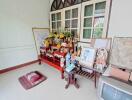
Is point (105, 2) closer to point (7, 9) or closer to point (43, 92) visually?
point (43, 92)

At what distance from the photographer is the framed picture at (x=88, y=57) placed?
1777mm

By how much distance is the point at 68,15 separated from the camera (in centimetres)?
260

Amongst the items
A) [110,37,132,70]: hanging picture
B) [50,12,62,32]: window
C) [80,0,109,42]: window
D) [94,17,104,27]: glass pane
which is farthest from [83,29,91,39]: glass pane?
[50,12,62,32]: window

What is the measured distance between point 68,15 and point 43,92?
2118 mm

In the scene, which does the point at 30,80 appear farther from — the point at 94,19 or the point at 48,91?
the point at 94,19

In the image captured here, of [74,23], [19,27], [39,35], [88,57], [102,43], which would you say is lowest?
[88,57]

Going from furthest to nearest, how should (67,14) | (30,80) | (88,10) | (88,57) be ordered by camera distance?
(67,14) < (88,10) < (30,80) < (88,57)

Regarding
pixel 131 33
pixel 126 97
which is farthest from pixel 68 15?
pixel 126 97

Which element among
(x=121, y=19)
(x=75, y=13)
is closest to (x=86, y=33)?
(x=75, y=13)

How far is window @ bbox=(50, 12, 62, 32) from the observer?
9.58ft

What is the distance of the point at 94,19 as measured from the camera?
80.4 inches

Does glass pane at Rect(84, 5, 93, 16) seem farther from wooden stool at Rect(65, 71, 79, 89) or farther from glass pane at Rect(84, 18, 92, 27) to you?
wooden stool at Rect(65, 71, 79, 89)

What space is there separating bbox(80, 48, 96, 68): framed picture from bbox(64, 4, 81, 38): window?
2.25ft

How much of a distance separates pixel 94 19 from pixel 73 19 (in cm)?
64
